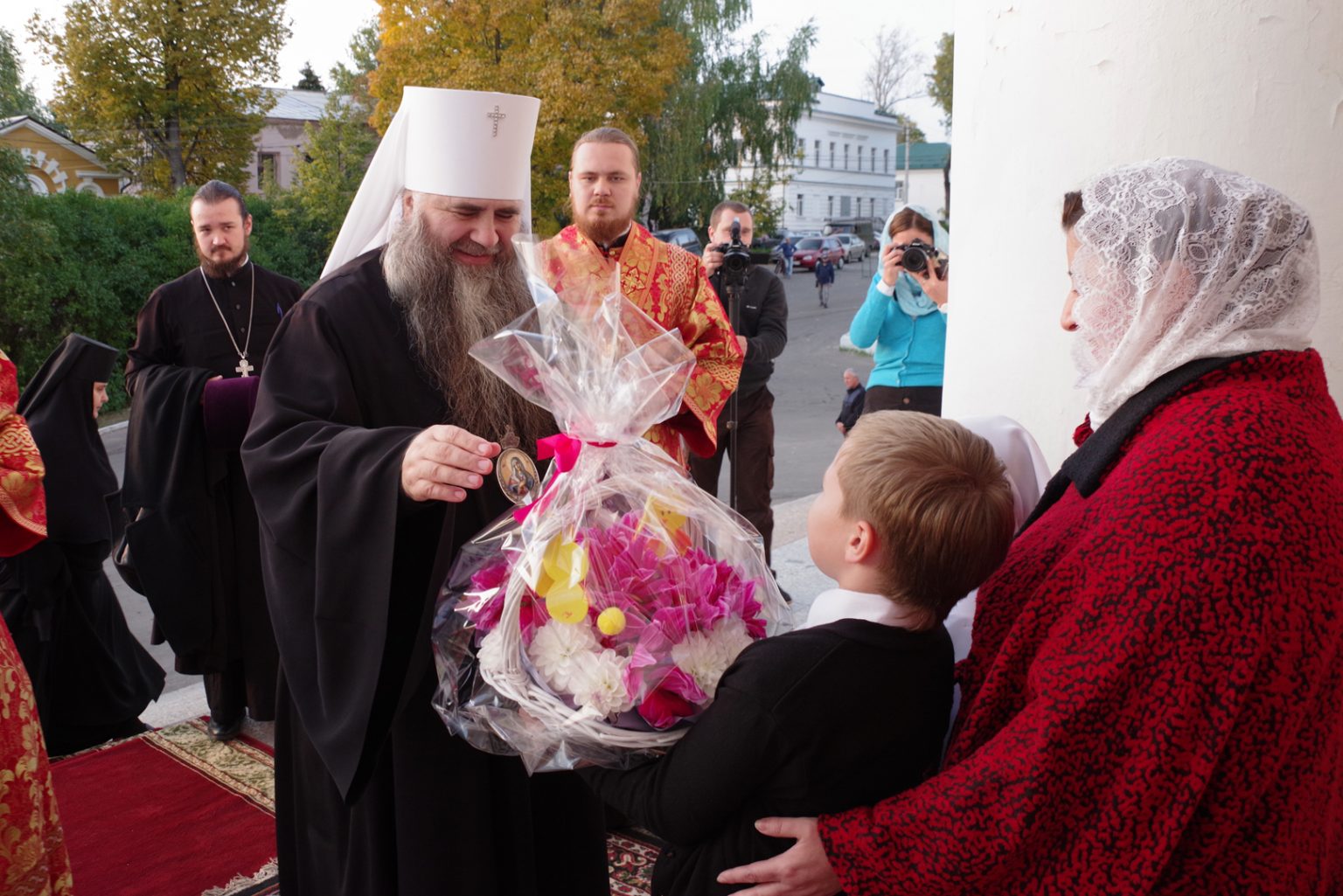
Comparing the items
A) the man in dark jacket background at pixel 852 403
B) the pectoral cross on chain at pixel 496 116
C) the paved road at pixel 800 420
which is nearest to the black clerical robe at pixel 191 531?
the paved road at pixel 800 420

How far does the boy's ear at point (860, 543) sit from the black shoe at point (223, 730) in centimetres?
354

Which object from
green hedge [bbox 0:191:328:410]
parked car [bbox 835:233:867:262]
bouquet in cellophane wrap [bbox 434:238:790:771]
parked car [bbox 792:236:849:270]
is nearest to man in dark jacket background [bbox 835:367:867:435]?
bouquet in cellophane wrap [bbox 434:238:790:771]

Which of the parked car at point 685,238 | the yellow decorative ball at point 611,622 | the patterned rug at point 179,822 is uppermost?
the parked car at point 685,238

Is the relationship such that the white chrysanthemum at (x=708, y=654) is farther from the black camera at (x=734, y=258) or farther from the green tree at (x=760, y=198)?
the green tree at (x=760, y=198)

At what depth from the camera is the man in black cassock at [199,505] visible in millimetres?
4031

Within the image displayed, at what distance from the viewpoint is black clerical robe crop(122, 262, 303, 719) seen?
13.3 feet

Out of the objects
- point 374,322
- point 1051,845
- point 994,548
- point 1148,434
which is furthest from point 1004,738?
point 374,322

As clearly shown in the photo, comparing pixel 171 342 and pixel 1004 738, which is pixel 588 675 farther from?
pixel 171 342

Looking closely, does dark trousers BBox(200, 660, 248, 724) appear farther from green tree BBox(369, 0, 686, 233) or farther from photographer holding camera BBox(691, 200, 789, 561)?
green tree BBox(369, 0, 686, 233)

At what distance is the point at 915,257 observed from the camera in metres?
4.68

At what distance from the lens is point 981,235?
3154mm

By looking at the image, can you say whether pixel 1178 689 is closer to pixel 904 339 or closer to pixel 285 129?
pixel 904 339

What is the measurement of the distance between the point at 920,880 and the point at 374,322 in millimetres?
1590

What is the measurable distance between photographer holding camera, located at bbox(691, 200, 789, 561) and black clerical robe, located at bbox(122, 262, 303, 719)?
238 cm
